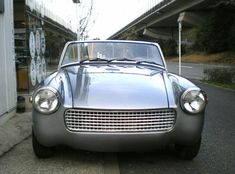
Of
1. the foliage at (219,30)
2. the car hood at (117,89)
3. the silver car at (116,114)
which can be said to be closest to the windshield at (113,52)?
the car hood at (117,89)

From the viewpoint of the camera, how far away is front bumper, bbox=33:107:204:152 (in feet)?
16.2

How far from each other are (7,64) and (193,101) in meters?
3.97

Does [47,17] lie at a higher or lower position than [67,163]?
higher

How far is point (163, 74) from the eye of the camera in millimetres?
5992

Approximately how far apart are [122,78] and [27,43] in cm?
608

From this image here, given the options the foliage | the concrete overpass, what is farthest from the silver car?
the foliage

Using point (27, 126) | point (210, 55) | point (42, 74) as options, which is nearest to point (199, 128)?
point (27, 126)

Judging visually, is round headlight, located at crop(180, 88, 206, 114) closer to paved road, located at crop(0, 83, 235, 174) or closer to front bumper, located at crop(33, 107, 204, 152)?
front bumper, located at crop(33, 107, 204, 152)

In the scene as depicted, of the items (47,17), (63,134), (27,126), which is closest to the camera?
(63,134)

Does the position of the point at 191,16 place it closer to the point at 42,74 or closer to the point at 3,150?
the point at 42,74

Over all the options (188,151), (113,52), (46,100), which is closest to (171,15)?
(113,52)

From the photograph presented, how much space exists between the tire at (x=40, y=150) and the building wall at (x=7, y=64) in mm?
2131

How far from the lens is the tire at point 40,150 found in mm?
5366

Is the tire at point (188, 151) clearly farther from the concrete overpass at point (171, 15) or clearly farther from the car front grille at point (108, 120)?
the concrete overpass at point (171, 15)
